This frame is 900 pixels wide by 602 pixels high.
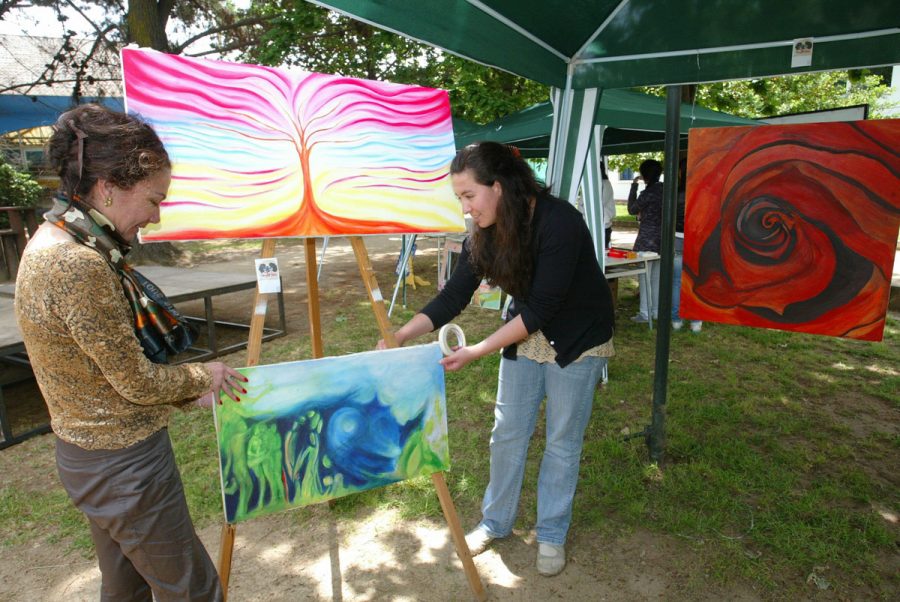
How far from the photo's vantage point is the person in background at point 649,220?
5.20 meters

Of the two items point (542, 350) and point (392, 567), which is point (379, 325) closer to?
point (542, 350)

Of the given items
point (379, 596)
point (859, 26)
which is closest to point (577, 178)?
point (859, 26)

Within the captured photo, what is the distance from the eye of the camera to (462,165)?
68.0 inches

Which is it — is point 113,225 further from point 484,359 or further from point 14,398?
point 14,398

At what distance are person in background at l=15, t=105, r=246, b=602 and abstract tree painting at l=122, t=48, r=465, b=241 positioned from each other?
0.54m

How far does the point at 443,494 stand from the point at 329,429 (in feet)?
1.55

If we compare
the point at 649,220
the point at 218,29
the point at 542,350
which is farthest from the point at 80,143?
the point at 218,29

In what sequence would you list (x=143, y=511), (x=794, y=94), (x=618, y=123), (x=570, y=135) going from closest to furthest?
(x=143, y=511), (x=570, y=135), (x=618, y=123), (x=794, y=94)

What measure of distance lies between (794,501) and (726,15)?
208cm

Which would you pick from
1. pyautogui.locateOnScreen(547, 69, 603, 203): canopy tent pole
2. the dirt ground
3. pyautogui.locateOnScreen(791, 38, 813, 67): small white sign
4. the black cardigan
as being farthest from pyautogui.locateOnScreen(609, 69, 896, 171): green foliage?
the dirt ground

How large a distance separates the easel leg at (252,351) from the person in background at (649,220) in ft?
13.8

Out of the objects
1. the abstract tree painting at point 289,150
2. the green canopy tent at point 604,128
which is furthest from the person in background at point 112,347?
the green canopy tent at point 604,128

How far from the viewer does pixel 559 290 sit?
5.65 feet

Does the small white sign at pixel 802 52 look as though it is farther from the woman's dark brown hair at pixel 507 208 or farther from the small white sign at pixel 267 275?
the small white sign at pixel 267 275
